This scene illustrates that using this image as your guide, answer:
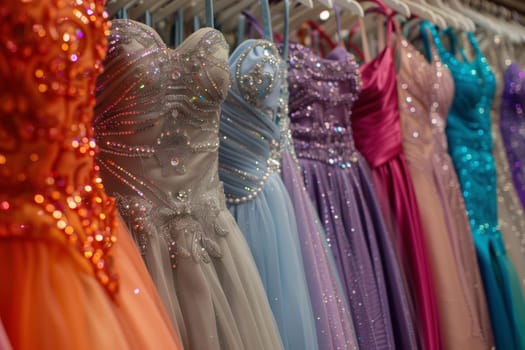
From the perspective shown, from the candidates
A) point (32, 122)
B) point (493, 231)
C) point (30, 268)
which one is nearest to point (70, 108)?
point (32, 122)

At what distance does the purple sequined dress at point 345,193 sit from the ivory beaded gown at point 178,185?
30 cm

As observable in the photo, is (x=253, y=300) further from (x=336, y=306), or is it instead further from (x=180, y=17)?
(x=180, y=17)

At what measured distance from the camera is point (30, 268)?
1.78ft

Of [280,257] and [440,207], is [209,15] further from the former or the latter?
[440,207]

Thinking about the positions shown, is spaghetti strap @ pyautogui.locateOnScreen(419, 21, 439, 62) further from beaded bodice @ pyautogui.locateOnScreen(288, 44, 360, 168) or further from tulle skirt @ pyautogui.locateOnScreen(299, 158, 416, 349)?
tulle skirt @ pyautogui.locateOnScreen(299, 158, 416, 349)

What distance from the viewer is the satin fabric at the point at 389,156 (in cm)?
126

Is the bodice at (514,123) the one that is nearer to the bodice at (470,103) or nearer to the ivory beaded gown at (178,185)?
the bodice at (470,103)

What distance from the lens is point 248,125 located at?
3.36ft

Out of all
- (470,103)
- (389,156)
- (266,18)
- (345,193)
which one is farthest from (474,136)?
(266,18)

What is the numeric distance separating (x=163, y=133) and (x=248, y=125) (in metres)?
0.20

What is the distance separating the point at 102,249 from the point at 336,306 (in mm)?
488

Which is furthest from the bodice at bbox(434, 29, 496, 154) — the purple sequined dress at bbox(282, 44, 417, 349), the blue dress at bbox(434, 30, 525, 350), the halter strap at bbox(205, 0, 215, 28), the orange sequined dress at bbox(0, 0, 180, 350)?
the orange sequined dress at bbox(0, 0, 180, 350)

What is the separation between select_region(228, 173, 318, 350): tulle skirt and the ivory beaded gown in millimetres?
80

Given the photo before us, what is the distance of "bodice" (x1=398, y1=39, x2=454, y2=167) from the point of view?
1354 mm
